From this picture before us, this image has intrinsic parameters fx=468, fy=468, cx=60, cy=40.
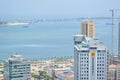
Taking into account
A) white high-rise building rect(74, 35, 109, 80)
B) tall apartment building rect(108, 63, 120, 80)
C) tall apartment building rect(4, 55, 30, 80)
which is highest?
white high-rise building rect(74, 35, 109, 80)

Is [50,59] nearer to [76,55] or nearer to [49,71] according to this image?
[49,71]

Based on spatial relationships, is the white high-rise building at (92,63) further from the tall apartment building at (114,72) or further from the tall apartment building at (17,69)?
the tall apartment building at (17,69)

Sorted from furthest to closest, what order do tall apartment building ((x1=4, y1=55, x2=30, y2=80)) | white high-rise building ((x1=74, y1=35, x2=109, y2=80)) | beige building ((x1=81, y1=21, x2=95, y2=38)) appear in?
beige building ((x1=81, y1=21, x2=95, y2=38)) → tall apartment building ((x1=4, y1=55, x2=30, y2=80)) → white high-rise building ((x1=74, y1=35, x2=109, y2=80))

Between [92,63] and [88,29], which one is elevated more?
[92,63]

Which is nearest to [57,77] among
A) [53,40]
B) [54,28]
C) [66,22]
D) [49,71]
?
[49,71]

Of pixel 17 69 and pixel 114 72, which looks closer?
pixel 17 69

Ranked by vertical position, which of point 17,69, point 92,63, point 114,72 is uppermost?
point 92,63

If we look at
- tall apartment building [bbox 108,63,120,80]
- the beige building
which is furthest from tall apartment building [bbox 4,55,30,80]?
the beige building

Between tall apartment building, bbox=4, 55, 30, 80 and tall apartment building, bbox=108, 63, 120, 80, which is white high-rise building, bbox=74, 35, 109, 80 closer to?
tall apartment building, bbox=108, 63, 120, 80

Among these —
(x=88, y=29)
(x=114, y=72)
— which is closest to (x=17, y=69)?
(x=114, y=72)

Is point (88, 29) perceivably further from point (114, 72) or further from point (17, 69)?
point (17, 69)

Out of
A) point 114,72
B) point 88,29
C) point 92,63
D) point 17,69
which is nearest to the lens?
point 92,63

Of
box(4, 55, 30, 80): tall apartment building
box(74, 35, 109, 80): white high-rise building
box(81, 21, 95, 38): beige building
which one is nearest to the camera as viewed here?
box(74, 35, 109, 80): white high-rise building
